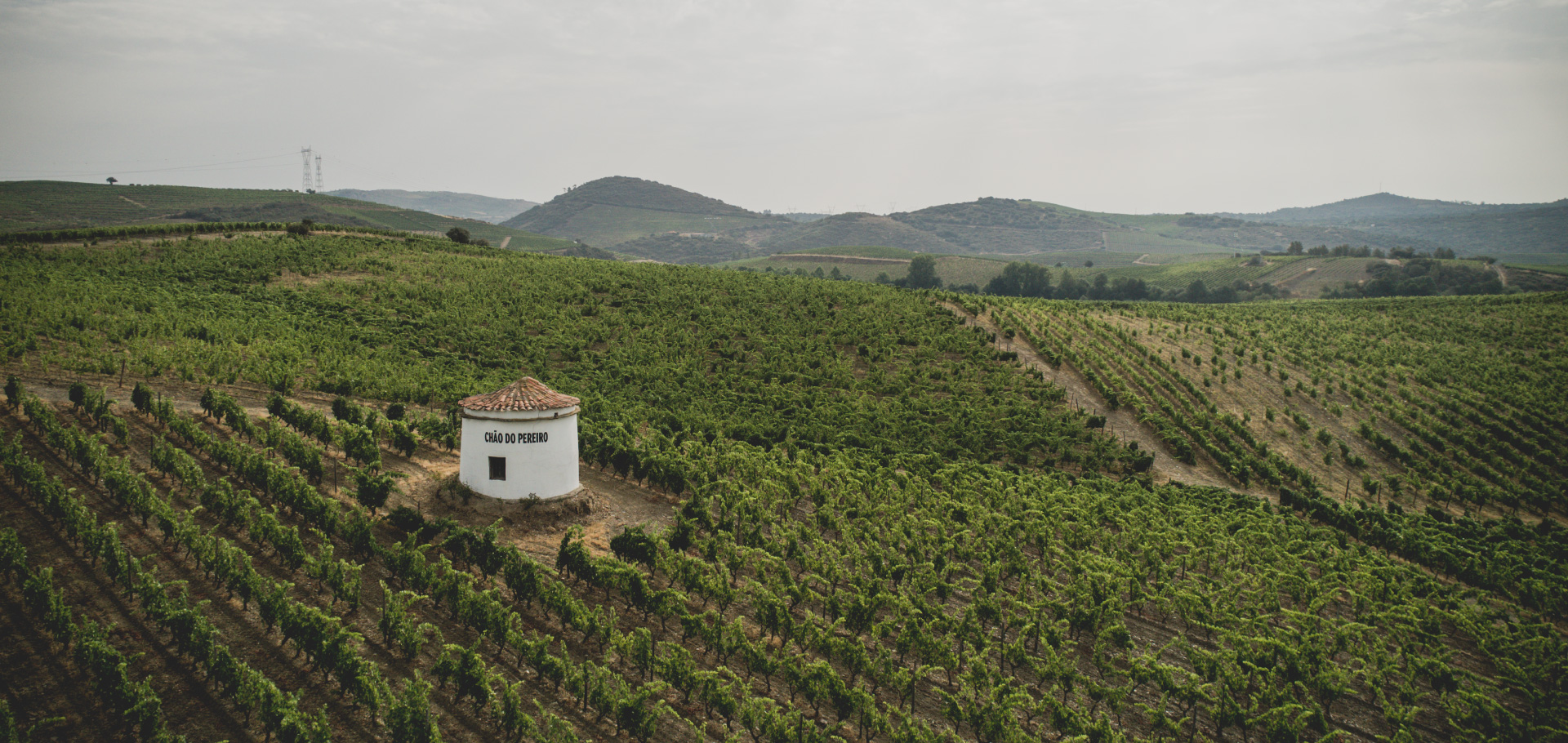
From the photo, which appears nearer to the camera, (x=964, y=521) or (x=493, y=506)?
(x=493, y=506)

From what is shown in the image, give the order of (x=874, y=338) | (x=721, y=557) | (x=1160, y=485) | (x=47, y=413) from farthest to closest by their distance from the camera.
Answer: (x=874, y=338)
(x=1160, y=485)
(x=47, y=413)
(x=721, y=557)

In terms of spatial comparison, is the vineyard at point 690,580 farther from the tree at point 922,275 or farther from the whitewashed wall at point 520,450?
the tree at point 922,275

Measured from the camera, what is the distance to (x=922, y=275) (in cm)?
12162

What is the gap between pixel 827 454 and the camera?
28.1 meters

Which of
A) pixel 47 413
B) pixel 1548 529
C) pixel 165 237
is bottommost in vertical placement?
pixel 1548 529

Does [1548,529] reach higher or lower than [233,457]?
lower

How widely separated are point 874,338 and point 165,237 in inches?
2266

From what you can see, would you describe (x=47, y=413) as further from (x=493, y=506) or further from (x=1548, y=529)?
(x=1548, y=529)

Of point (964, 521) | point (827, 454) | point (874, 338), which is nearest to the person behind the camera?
point (964, 521)

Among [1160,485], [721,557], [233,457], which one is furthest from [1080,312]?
[233,457]

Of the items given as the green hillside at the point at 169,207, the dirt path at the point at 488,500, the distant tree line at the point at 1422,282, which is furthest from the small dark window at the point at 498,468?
the green hillside at the point at 169,207

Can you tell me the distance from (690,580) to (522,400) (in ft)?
21.5

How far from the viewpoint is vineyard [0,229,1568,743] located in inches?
492

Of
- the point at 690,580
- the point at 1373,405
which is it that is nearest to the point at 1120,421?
the point at 1373,405
